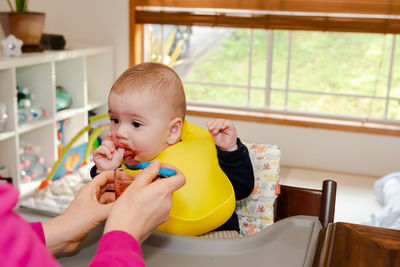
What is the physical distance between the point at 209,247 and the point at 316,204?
56cm

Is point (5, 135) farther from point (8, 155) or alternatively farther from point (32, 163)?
point (32, 163)

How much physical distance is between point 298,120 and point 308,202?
87.3 inches

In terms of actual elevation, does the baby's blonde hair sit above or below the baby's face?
above

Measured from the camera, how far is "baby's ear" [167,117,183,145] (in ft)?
4.22

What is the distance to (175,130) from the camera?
1312 millimetres

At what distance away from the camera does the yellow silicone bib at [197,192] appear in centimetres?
Answer: 118

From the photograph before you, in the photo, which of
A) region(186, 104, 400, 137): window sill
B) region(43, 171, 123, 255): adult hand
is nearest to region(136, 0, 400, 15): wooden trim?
region(186, 104, 400, 137): window sill

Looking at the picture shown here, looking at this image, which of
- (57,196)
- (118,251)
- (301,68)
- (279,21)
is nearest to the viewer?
(118,251)

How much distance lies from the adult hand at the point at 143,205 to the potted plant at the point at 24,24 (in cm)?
257

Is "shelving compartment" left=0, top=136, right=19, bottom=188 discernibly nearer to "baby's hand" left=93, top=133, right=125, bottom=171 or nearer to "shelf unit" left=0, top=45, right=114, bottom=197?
"shelf unit" left=0, top=45, right=114, bottom=197

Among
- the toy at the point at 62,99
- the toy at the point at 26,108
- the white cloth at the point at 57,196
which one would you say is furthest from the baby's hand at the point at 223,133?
the toy at the point at 62,99

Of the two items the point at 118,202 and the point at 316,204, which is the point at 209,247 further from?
the point at 316,204

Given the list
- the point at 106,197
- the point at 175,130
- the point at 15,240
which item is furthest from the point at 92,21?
the point at 15,240

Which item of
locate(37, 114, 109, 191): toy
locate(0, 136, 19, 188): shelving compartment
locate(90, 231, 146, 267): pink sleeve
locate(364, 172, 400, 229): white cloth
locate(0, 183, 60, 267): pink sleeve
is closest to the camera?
locate(0, 183, 60, 267): pink sleeve
